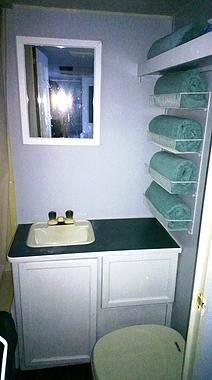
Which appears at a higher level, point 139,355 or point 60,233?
point 60,233

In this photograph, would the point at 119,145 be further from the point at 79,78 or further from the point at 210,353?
the point at 210,353

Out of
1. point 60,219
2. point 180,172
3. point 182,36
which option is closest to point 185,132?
point 180,172

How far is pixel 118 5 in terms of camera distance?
162 centimetres

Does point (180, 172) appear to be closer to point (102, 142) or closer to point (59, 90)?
point (102, 142)

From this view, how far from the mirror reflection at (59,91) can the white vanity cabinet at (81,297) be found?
896 millimetres

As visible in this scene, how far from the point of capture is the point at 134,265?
5.80 feet

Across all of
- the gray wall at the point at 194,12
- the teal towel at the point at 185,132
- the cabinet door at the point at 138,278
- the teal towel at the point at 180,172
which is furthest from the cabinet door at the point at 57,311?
the gray wall at the point at 194,12

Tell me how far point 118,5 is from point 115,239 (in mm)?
1455

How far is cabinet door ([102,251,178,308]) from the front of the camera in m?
1.75

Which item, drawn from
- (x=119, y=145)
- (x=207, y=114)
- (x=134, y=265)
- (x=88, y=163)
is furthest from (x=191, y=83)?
(x=134, y=265)

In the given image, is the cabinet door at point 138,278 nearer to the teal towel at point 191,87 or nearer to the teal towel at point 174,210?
the teal towel at point 174,210

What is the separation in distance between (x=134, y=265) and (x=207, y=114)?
39.6 inches

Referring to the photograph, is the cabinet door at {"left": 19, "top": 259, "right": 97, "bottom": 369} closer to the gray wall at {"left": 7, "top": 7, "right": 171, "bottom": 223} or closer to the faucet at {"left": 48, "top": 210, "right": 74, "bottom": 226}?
the faucet at {"left": 48, "top": 210, "right": 74, "bottom": 226}

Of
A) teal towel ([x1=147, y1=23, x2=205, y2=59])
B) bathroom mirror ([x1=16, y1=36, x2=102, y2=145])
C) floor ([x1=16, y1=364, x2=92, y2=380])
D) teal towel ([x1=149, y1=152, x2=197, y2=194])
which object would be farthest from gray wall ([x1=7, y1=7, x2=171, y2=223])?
floor ([x1=16, y1=364, x2=92, y2=380])
